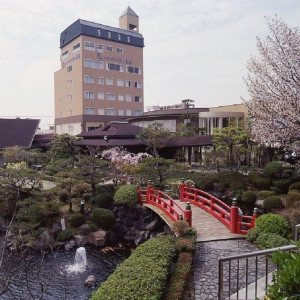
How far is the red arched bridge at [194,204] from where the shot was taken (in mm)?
13289

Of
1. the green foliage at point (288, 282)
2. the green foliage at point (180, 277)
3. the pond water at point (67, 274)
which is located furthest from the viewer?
the pond water at point (67, 274)

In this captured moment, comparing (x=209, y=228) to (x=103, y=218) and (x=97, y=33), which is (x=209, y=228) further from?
(x=97, y=33)

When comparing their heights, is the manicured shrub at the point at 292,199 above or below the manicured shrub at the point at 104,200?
above

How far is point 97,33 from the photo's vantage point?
1994 inches

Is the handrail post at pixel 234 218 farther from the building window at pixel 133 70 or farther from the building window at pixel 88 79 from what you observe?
the building window at pixel 133 70

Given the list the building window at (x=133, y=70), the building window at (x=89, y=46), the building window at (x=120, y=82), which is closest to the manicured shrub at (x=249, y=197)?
the building window at (x=120, y=82)

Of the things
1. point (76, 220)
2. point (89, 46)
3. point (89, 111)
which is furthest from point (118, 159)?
point (89, 46)

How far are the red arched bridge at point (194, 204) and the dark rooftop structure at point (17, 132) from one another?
2159cm

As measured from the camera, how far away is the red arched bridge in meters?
13.3

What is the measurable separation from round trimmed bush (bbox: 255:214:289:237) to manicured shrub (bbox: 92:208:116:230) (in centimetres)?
948

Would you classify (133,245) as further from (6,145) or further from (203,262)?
(6,145)

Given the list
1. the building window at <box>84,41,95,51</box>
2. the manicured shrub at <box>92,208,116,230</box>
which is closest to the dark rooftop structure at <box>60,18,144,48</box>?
the building window at <box>84,41,95,51</box>

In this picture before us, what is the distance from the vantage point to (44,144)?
1558 inches

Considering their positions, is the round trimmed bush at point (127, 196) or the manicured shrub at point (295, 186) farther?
the round trimmed bush at point (127, 196)
